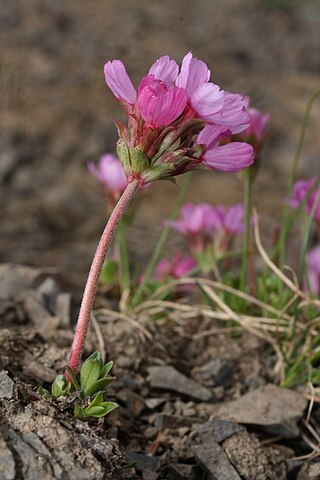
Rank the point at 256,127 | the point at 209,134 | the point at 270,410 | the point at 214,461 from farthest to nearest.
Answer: the point at 256,127, the point at 270,410, the point at 214,461, the point at 209,134

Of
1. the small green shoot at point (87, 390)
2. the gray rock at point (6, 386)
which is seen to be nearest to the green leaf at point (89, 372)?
the small green shoot at point (87, 390)

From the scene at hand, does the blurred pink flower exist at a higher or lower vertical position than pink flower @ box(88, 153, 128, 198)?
higher

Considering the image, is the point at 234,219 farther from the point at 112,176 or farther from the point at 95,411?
the point at 95,411

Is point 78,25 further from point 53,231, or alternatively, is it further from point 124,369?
point 124,369

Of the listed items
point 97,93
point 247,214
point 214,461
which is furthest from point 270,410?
point 97,93

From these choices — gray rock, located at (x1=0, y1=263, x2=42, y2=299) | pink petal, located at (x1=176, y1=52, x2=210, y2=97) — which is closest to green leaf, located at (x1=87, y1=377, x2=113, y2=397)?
pink petal, located at (x1=176, y1=52, x2=210, y2=97)

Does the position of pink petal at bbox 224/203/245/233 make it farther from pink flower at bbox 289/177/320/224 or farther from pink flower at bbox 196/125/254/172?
pink flower at bbox 196/125/254/172
